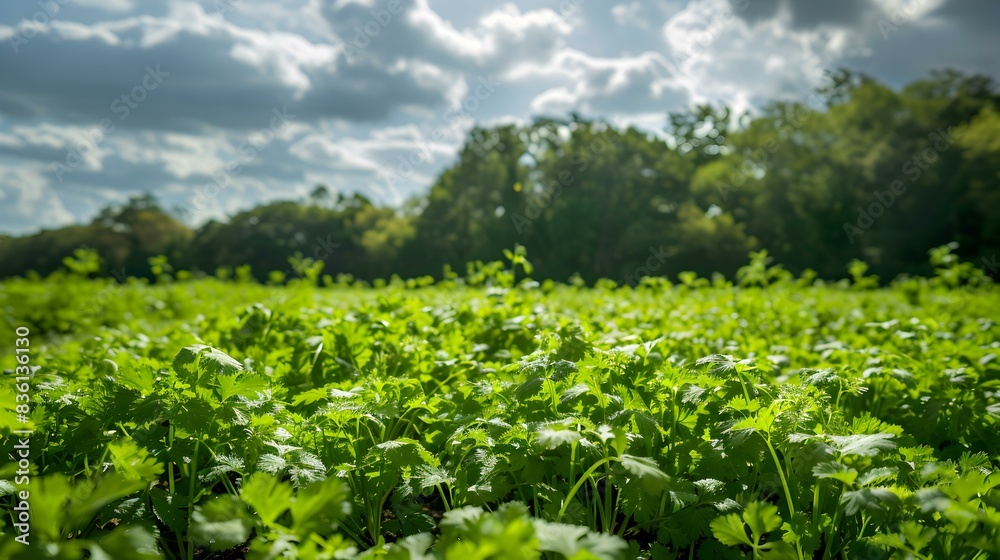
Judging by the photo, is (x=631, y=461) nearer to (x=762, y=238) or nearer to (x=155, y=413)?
(x=155, y=413)

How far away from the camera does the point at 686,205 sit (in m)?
32.7

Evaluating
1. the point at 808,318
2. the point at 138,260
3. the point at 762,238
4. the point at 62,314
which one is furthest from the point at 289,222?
the point at 808,318

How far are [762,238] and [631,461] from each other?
33.8 meters

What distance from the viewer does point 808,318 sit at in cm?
670
